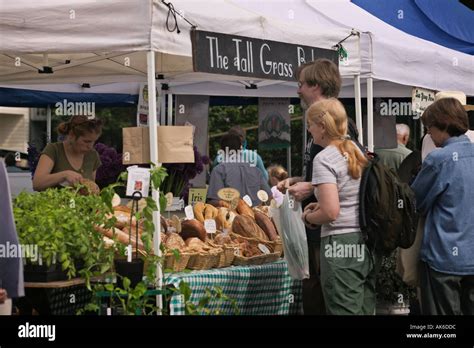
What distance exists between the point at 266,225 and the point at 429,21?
5.92m

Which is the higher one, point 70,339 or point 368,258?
point 368,258

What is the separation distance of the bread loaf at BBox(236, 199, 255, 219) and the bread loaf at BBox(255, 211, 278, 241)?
0.09m

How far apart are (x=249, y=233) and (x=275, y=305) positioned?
536 millimetres

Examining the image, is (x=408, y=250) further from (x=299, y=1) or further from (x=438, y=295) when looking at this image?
(x=299, y=1)

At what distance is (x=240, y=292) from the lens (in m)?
6.52

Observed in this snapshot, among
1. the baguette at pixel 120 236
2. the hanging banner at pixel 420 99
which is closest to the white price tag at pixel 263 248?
the baguette at pixel 120 236

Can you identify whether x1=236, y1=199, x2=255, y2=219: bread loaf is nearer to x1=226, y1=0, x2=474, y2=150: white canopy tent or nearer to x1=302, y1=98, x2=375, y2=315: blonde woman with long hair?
x1=226, y1=0, x2=474, y2=150: white canopy tent

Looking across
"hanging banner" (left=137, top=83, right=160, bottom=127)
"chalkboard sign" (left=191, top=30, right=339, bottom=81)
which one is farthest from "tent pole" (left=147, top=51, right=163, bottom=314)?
"hanging banner" (left=137, top=83, right=160, bottom=127)

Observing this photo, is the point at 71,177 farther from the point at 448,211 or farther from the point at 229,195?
the point at 448,211

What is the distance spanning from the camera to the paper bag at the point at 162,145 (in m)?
5.92

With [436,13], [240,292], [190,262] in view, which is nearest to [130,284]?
[190,262]

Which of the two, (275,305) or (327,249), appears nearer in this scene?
(327,249)

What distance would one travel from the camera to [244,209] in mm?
7531

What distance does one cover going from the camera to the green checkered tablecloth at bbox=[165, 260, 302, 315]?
19.9 feet
